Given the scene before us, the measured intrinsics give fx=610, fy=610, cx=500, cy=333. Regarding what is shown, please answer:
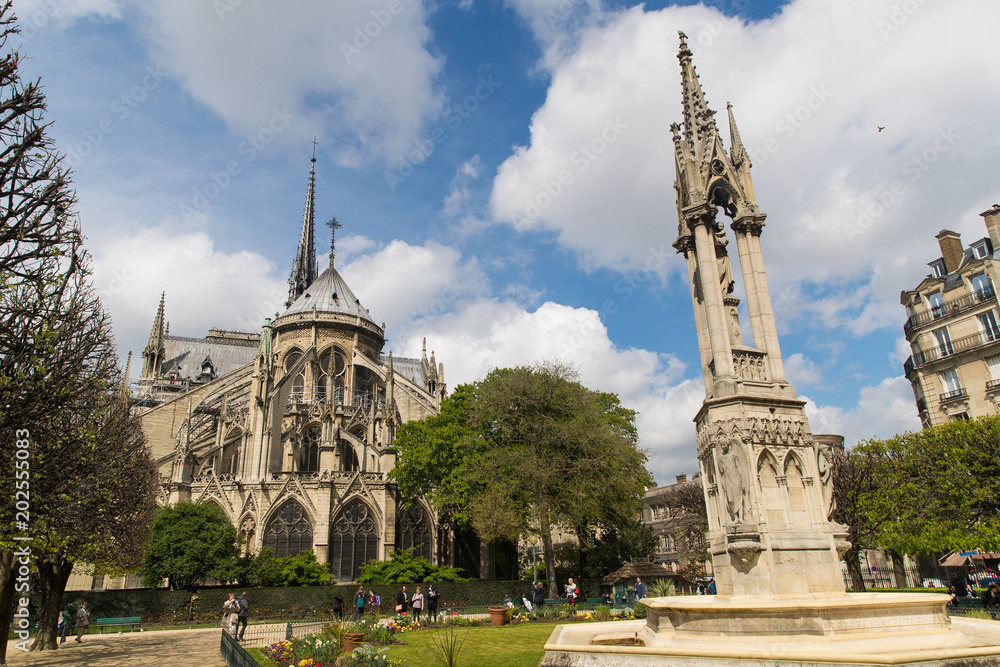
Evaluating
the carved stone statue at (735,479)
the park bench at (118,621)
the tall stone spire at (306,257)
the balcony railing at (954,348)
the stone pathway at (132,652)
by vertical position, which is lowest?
the stone pathway at (132,652)

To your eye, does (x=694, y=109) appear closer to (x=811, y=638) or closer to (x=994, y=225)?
(x=811, y=638)

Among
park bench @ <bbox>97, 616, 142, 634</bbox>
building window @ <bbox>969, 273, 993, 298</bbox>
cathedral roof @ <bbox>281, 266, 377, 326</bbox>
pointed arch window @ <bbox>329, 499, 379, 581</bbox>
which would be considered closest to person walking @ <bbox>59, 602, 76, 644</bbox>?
park bench @ <bbox>97, 616, 142, 634</bbox>

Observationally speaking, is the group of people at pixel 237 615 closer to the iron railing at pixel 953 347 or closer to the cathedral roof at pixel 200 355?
the iron railing at pixel 953 347

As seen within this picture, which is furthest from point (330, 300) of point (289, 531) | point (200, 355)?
point (200, 355)

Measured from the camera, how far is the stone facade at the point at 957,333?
2997cm

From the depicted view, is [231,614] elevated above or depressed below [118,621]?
above

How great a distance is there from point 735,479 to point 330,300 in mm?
47932

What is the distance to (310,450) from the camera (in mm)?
42344

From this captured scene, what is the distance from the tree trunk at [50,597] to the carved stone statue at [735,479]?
16.2 meters

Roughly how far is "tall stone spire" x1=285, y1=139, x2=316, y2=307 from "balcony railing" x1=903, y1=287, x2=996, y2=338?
65.5 meters

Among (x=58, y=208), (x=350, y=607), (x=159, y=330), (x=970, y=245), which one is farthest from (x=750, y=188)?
(x=159, y=330)

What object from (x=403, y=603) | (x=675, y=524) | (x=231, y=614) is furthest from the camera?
(x=675, y=524)

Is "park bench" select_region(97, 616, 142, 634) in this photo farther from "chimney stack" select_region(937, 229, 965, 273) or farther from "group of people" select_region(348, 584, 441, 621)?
"chimney stack" select_region(937, 229, 965, 273)

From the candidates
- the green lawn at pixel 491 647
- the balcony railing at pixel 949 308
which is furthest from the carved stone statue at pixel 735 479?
the balcony railing at pixel 949 308
